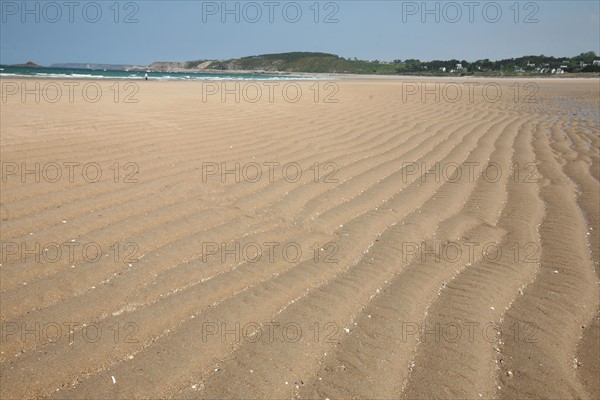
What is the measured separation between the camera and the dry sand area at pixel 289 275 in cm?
194

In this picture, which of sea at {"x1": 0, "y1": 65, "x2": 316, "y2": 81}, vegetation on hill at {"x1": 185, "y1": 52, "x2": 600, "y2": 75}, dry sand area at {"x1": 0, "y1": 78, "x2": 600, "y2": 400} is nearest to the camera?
dry sand area at {"x1": 0, "y1": 78, "x2": 600, "y2": 400}

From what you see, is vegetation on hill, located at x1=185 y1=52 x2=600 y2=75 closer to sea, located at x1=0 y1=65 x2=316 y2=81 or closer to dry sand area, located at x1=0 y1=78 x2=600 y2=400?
sea, located at x1=0 y1=65 x2=316 y2=81

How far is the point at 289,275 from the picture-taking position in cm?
277

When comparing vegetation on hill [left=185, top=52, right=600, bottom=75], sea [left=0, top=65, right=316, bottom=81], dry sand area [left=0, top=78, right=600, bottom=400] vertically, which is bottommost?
dry sand area [left=0, top=78, right=600, bottom=400]

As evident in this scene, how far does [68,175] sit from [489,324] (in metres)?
4.03

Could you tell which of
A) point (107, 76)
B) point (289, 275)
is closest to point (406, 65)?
point (107, 76)

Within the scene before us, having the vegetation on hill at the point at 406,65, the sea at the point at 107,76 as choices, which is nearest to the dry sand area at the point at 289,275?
the sea at the point at 107,76

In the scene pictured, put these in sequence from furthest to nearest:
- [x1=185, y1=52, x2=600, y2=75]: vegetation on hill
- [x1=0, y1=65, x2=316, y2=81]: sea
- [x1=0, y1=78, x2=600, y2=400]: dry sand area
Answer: [x1=185, y1=52, x2=600, y2=75]: vegetation on hill < [x1=0, y1=65, x2=316, y2=81]: sea < [x1=0, y1=78, x2=600, y2=400]: dry sand area

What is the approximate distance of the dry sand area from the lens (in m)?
1.94

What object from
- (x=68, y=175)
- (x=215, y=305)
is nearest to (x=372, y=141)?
(x=68, y=175)

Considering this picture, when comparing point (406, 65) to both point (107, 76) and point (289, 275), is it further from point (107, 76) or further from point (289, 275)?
point (289, 275)

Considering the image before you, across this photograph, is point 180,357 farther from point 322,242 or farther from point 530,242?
point 530,242

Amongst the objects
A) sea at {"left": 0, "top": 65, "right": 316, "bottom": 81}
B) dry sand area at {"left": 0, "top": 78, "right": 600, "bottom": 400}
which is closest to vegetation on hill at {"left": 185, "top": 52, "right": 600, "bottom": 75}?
sea at {"left": 0, "top": 65, "right": 316, "bottom": 81}

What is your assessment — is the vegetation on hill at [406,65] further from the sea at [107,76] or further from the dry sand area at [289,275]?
the dry sand area at [289,275]
